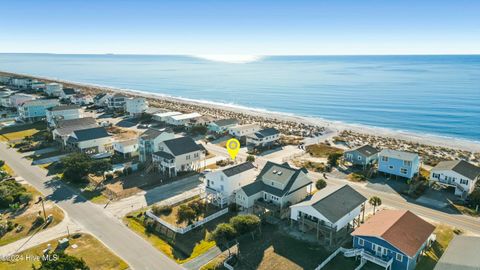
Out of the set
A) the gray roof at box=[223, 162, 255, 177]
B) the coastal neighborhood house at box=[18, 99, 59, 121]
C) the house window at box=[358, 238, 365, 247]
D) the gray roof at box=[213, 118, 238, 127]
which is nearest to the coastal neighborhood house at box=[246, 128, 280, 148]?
the gray roof at box=[213, 118, 238, 127]

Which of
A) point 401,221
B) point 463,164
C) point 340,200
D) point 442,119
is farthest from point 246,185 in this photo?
point 442,119

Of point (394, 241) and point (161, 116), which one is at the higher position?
point (394, 241)

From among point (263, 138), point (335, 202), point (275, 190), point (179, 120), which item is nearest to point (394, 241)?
point (335, 202)

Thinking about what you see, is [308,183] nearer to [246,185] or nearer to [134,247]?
[246,185]

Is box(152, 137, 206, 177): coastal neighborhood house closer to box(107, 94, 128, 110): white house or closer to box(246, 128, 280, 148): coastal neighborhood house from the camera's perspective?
box(246, 128, 280, 148): coastal neighborhood house

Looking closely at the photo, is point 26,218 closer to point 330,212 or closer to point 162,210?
point 162,210

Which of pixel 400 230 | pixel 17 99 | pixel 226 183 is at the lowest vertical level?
pixel 226 183

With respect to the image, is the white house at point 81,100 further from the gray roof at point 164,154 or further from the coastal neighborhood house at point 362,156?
the coastal neighborhood house at point 362,156
